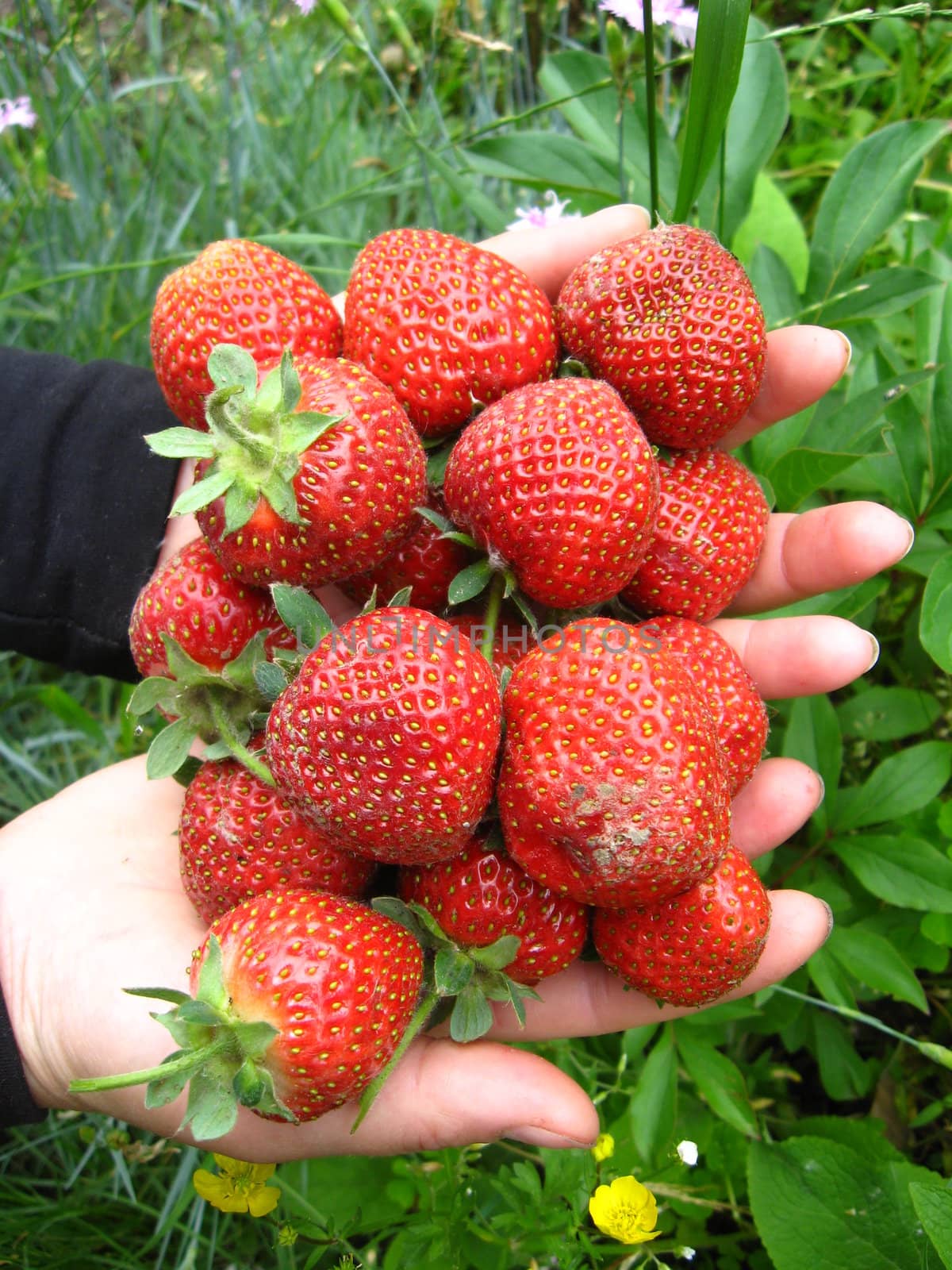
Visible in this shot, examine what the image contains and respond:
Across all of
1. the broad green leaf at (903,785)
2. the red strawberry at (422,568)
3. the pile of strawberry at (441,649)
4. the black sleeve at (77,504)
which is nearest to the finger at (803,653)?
the pile of strawberry at (441,649)

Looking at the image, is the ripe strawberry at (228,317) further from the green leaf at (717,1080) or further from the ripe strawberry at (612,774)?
the green leaf at (717,1080)

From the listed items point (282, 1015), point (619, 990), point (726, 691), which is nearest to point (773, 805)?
point (726, 691)

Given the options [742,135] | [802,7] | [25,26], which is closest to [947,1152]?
[742,135]

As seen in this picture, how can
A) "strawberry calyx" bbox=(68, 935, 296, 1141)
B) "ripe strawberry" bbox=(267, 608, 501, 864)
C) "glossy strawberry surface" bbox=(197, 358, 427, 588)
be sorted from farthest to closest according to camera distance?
"glossy strawberry surface" bbox=(197, 358, 427, 588)
"ripe strawberry" bbox=(267, 608, 501, 864)
"strawberry calyx" bbox=(68, 935, 296, 1141)

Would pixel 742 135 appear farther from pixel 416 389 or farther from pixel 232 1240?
pixel 232 1240

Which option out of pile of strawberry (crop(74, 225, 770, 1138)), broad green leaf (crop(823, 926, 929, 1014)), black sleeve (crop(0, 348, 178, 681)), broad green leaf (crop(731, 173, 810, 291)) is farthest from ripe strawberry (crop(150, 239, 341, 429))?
broad green leaf (crop(823, 926, 929, 1014))

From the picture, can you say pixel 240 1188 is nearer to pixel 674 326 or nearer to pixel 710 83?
pixel 674 326

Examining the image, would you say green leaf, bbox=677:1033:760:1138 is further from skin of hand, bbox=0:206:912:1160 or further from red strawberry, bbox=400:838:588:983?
red strawberry, bbox=400:838:588:983
